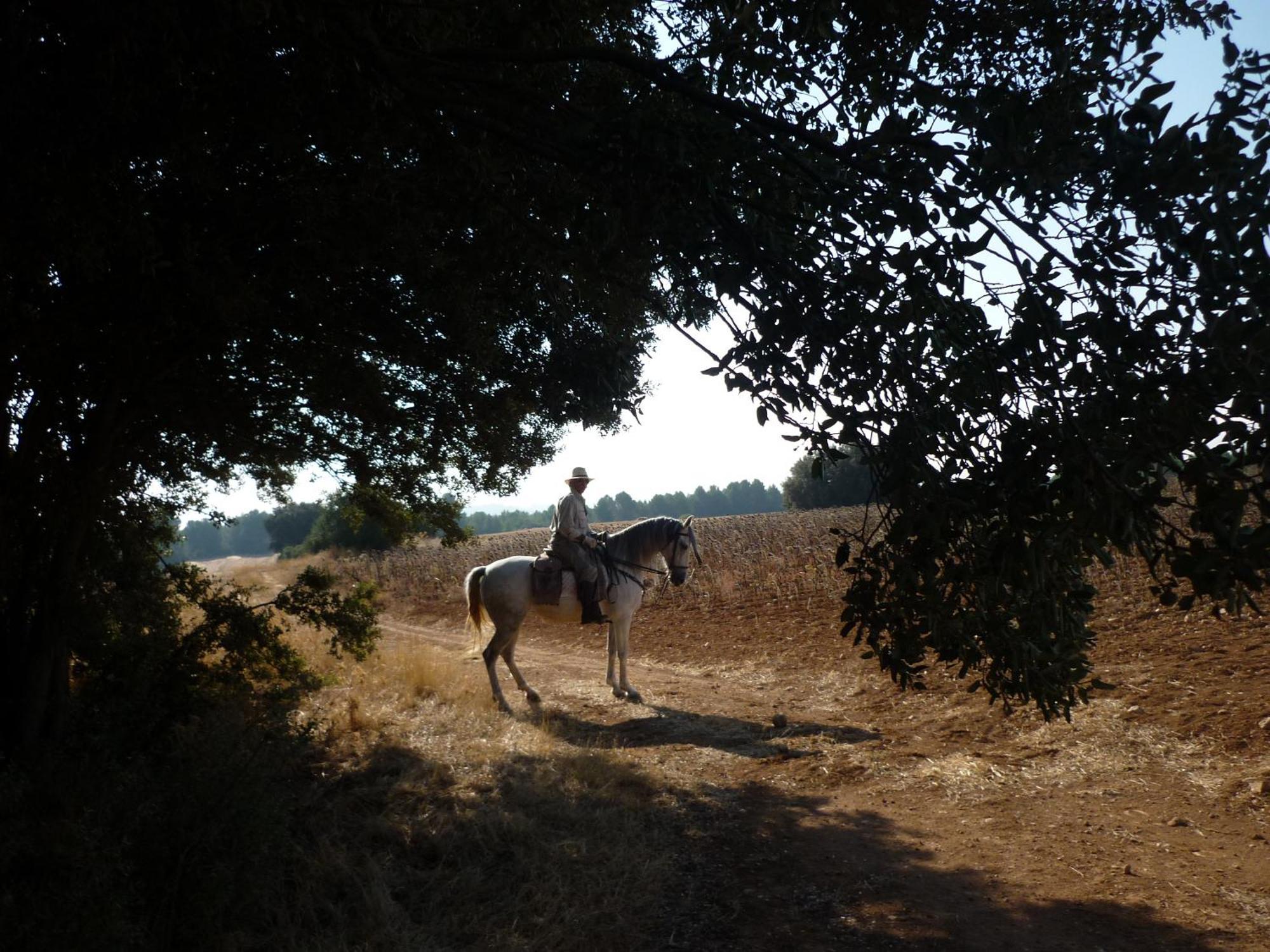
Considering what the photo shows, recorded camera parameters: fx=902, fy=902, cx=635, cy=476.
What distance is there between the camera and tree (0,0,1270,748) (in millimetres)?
3320

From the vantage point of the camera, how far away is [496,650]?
12.0 m

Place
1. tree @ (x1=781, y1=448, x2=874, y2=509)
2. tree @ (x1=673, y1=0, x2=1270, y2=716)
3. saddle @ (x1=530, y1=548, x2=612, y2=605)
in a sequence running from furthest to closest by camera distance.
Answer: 1. tree @ (x1=781, y1=448, x2=874, y2=509)
2. saddle @ (x1=530, y1=548, x2=612, y2=605)
3. tree @ (x1=673, y1=0, x2=1270, y2=716)

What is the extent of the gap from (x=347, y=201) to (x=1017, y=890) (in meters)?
6.04

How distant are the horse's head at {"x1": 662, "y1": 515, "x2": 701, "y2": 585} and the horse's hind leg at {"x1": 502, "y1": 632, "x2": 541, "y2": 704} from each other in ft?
7.59

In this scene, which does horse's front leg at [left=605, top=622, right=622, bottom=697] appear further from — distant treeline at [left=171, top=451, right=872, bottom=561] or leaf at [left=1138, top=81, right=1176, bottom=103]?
leaf at [left=1138, top=81, right=1176, bottom=103]

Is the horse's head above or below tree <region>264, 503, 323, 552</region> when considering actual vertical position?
below

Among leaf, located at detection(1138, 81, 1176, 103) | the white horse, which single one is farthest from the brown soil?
leaf, located at detection(1138, 81, 1176, 103)

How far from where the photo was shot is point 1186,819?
6254 mm

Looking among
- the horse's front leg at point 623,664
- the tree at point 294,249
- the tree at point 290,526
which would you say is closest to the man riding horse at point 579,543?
the horse's front leg at point 623,664

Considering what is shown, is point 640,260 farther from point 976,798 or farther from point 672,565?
point 672,565

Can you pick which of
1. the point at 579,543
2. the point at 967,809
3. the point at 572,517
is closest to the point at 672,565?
the point at 579,543

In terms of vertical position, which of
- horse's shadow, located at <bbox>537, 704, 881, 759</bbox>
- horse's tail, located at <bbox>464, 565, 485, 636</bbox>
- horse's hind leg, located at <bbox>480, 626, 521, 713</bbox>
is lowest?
horse's shadow, located at <bbox>537, 704, 881, 759</bbox>

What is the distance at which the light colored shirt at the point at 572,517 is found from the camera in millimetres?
11547

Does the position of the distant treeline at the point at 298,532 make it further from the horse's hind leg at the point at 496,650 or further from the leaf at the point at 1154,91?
the leaf at the point at 1154,91
